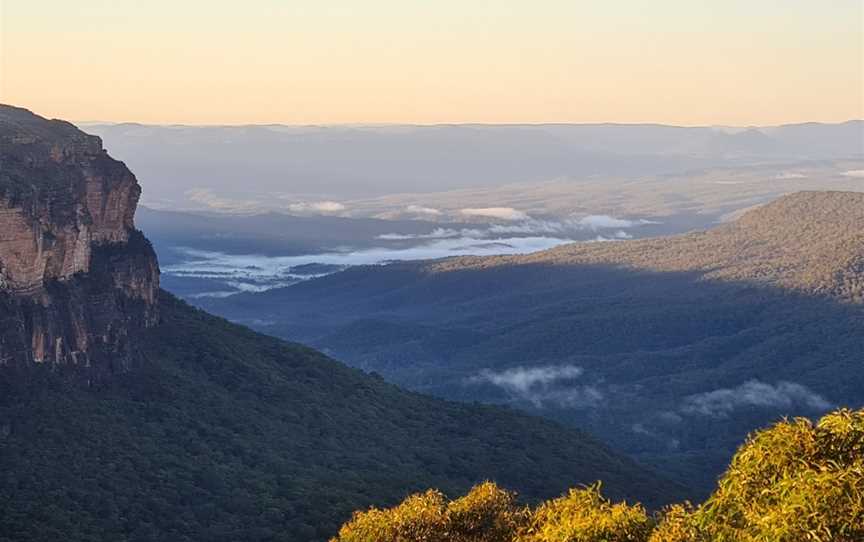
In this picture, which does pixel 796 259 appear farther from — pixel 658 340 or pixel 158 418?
pixel 158 418

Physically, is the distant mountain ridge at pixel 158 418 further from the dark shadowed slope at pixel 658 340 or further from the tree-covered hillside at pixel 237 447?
the dark shadowed slope at pixel 658 340

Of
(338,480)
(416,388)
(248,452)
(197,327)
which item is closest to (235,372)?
(197,327)

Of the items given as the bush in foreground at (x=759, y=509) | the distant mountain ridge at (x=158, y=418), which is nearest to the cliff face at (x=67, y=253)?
the distant mountain ridge at (x=158, y=418)

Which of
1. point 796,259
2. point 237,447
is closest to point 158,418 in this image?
point 237,447

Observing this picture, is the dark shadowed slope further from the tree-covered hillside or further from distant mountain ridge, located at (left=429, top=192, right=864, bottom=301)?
the tree-covered hillside

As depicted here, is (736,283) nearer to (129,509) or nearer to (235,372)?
(235,372)

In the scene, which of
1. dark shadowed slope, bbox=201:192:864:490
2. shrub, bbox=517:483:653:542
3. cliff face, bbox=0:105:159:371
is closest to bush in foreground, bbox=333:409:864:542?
shrub, bbox=517:483:653:542
